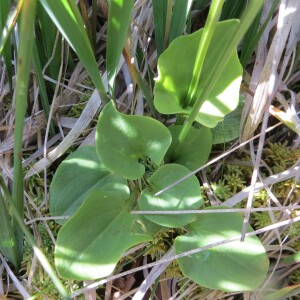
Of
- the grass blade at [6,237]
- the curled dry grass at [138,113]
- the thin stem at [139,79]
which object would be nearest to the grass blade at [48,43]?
the curled dry grass at [138,113]

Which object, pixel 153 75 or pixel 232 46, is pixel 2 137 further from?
pixel 232 46

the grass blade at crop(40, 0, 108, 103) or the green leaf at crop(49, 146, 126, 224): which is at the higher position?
the grass blade at crop(40, 0, 108, 103)

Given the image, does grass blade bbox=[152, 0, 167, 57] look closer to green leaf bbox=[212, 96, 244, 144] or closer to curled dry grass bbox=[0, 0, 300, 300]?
curled dry grass bbox=[0, 0, 300, 300]

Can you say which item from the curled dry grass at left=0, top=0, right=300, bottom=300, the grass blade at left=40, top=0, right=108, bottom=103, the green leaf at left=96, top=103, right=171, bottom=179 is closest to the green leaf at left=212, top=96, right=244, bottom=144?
the curled dry grass at left=0, top=0, right=300, bottom=300

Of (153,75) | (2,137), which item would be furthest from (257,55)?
(2,137)

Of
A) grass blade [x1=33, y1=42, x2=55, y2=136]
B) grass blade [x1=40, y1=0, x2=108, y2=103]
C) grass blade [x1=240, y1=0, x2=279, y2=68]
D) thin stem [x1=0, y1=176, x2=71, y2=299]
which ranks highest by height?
grass blade [x1=40, y1=0, x2=108, y2=103]

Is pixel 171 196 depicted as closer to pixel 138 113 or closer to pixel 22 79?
pixel 138 113

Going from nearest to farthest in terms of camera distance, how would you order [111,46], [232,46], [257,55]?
[232,46]
[111,46]
[257,55]

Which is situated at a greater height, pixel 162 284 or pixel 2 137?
pixel 2 137
